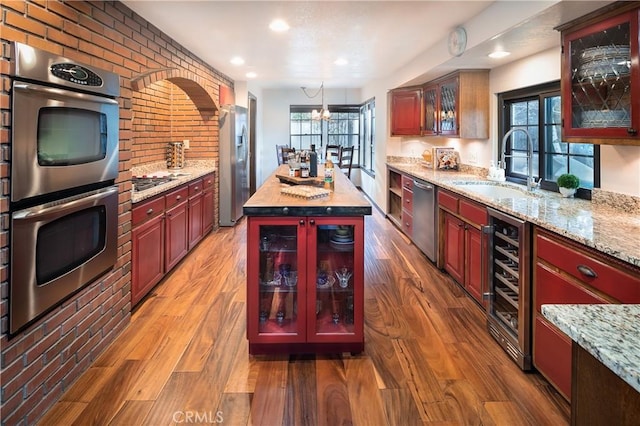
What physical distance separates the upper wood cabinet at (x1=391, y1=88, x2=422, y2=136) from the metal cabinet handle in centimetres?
428

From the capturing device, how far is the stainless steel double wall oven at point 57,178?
5.89ft

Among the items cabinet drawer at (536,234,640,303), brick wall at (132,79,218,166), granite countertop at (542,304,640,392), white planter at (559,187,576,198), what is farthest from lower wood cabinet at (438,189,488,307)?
brick wall at (132,79,218,166)

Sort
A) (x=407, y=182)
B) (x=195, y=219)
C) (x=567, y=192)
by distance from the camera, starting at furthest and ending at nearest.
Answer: (x=407, y=182) < (x=195, y=219) < (x=567, y=192)

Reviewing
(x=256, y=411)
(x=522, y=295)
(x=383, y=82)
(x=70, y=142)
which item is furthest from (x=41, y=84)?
(x=383, y=82)

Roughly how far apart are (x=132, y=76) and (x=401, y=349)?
2828 millimetres

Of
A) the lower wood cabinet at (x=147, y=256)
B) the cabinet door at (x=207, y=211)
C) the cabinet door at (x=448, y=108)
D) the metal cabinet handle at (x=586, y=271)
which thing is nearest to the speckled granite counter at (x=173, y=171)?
the lower wood cabinet at (x=147, y=256)

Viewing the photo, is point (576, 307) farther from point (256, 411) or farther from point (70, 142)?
point (70, 142)

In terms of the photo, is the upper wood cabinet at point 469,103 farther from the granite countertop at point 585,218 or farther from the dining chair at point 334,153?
the dining chair at point 334,153

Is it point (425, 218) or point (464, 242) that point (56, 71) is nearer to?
point (464, 242)

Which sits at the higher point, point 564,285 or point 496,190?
point 496,190

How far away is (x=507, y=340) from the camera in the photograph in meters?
2.55

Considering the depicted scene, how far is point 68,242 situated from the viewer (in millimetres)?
2193

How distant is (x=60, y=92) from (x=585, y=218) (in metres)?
2.85

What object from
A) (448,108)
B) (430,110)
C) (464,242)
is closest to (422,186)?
(448,108)
